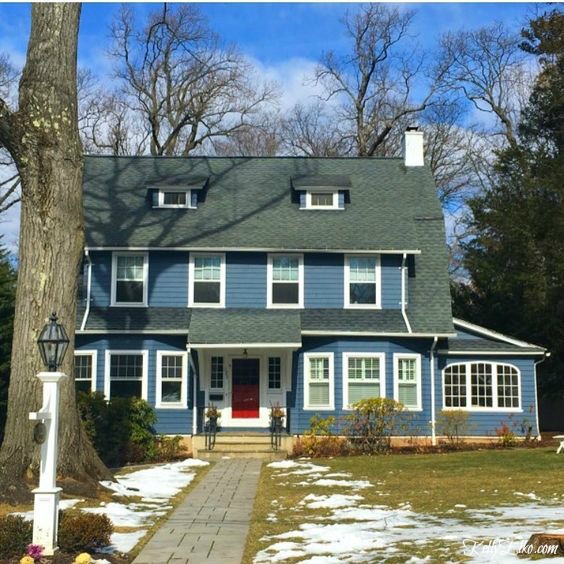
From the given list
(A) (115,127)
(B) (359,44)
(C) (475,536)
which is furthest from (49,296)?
(B) (359,44)

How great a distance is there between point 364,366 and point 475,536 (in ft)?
39.5

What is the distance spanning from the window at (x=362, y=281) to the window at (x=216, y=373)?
3.66 meters

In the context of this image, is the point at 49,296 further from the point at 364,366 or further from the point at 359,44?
the point at 359,44

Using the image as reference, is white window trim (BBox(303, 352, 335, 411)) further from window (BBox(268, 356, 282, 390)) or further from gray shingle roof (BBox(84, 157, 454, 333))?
gray shingle roof (BBox(84, 157, 454, 333))

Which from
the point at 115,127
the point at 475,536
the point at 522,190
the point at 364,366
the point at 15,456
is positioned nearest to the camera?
the point at 475,536

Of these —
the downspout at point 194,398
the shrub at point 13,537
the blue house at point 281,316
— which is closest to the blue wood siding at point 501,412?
the blue house at point 281,316

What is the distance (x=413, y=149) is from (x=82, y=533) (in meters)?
19.5

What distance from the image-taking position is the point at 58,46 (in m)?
11.5

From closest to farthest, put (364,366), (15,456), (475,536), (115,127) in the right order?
(475,536) → (15,456) → (364,366) → (115,127)

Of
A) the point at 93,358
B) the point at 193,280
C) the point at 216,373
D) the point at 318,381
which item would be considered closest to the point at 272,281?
the point at 193,280

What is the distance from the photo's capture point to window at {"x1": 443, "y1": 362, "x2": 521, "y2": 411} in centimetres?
2036

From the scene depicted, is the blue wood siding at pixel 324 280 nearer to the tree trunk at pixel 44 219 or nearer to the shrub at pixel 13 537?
the tree trunk at pixel 44 219

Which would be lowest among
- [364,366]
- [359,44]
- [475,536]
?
[475,536]

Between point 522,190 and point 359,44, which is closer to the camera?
point 522,190
